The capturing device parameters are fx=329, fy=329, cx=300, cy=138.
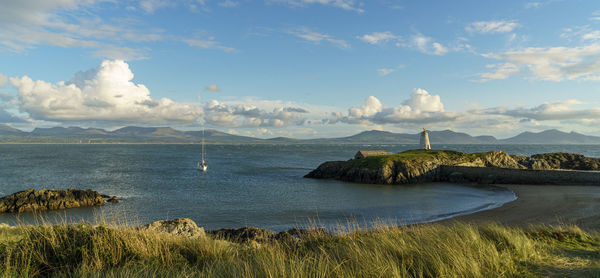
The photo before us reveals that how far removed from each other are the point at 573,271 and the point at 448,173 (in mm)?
41679

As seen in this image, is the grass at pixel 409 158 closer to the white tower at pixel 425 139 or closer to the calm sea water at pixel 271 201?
the calm sea water at pixel 271 201

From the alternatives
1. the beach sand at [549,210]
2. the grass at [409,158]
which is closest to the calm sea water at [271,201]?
A: the beach sand at [549,210]

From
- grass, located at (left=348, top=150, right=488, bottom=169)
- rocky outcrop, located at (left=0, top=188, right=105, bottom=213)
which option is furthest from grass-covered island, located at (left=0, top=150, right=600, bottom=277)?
grass, located at (left=348, top=150, right=488, bottom=169)

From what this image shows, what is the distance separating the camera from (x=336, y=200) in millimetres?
30875

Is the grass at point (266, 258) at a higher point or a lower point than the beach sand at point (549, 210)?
higher

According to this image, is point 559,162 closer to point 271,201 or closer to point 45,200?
point 271,201

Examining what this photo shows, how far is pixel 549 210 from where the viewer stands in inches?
880

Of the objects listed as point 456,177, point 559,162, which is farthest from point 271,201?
point 559,162

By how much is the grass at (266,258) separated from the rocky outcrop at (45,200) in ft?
78.5

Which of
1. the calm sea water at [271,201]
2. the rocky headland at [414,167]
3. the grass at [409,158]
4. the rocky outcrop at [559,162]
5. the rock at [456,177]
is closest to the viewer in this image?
the calm sea water at [271,201]

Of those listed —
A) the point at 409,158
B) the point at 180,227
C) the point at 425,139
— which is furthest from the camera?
the point at 425,139

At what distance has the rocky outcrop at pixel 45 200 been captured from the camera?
25.8m

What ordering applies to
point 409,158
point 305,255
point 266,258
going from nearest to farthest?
point 266,258, point 305,255, point 409,158

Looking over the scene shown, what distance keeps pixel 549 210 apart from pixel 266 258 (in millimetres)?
24041
